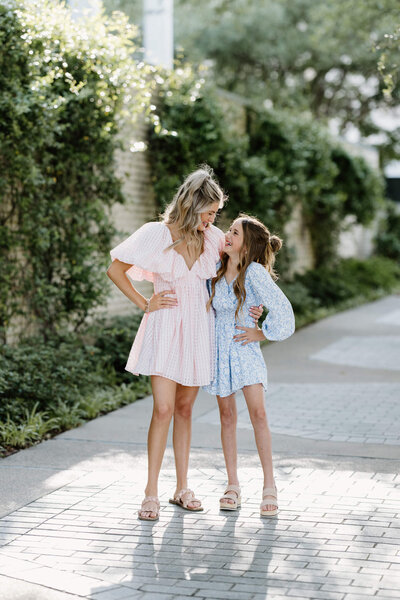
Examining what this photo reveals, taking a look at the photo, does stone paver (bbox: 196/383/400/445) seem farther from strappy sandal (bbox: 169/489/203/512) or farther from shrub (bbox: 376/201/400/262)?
shrub (bbox: 376/201/400/262)

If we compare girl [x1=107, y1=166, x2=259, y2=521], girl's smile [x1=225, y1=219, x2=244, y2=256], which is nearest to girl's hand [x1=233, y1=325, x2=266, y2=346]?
girl [x1=107, y1=166, x2=259, y2=521]

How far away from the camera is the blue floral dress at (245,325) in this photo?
473 cm

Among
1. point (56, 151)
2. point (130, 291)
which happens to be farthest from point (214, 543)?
point (56, 151)

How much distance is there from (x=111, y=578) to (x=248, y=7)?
25956 millimetres

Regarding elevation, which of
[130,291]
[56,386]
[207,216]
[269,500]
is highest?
[207,216]

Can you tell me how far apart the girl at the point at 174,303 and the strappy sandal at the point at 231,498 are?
13 cm

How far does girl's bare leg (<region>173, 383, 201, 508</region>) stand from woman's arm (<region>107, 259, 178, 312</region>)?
485mm

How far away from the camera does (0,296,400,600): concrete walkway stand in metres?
3.74

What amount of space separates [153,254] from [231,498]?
1426 mm

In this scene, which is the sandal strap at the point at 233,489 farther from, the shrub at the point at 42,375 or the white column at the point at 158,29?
the white column at the point at 158,29

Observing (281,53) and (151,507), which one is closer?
(151,507)

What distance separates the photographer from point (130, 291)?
15.8 ft

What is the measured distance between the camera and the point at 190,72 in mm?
10578

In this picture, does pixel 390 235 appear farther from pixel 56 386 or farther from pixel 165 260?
pixel 165 260
